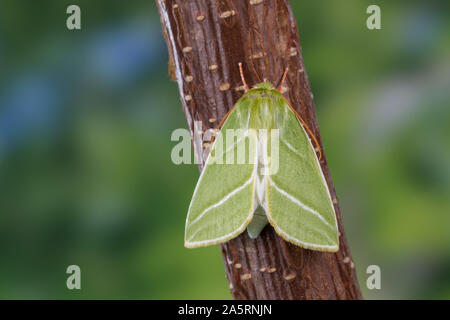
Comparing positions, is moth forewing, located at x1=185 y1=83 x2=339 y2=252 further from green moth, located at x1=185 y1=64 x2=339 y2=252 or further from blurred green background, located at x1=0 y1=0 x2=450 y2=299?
blurred green background, located at x1=0 y1=0 x2=450 y2=299

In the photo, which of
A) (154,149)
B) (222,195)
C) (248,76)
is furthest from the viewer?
(154,149)

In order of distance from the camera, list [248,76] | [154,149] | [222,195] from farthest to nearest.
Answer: [154,149]
[222,195]
[248,76]

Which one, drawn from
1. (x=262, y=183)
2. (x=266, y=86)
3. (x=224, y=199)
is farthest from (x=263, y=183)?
(x=266, y=86)

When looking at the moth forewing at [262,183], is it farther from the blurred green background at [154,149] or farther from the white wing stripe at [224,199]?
the blurred green background at [154,149]

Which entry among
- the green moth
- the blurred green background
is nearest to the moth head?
the green moth

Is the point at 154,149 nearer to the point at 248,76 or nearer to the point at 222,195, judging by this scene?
the point at 222,195
